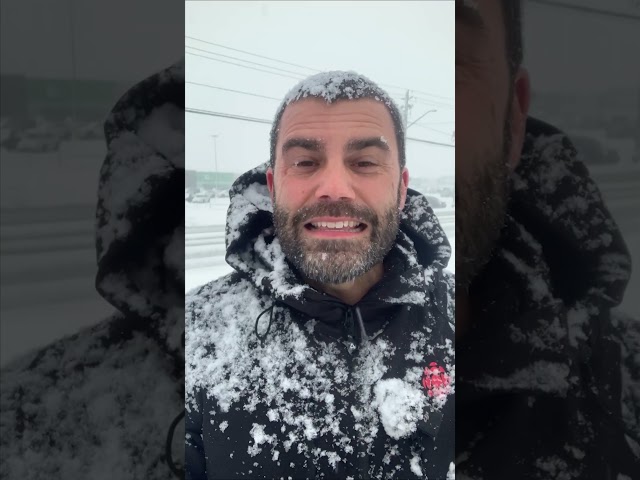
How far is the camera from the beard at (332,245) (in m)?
1.21

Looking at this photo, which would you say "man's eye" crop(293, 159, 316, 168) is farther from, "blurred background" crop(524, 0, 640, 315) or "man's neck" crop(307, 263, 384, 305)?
"blurred background" crop(524, 0, 640, 315)

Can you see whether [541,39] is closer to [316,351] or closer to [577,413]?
[577,413]

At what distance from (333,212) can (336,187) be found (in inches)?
2.5

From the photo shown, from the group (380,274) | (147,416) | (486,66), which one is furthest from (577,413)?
(147,416)

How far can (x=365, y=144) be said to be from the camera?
3.92ft

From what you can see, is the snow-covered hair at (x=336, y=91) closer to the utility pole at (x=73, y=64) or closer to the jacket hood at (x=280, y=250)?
the jacket hood at (x=280, y=250)

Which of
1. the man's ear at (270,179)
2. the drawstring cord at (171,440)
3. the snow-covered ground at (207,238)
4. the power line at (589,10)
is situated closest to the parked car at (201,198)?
the snow-covered ground at (207,238)

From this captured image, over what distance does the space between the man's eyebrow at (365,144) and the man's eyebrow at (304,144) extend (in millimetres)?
68

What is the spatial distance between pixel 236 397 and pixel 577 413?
0.76m

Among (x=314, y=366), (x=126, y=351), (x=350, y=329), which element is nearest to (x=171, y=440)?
(x=126, y=351)

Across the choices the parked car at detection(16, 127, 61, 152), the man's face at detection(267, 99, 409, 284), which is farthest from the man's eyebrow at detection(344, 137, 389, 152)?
the parked car at detection(16, 127, 61, 152)

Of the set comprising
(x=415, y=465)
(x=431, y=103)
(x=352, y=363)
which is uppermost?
(x=431, y=103)

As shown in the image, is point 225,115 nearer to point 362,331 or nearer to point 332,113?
point 332,113

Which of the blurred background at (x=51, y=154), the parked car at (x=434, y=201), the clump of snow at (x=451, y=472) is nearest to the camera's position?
the blurred background at (x=51, y=154)
